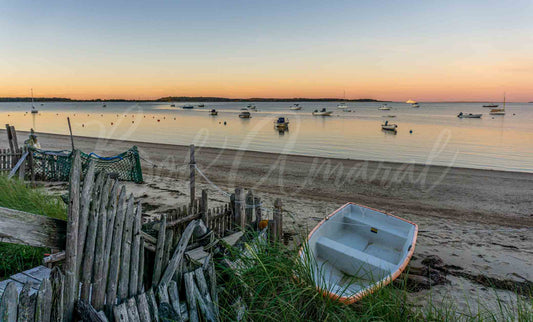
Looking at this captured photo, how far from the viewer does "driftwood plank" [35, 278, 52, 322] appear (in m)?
2.38

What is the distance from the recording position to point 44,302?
2424mm

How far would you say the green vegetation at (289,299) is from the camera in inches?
121

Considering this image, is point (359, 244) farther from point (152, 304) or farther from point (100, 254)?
point (100, 254)

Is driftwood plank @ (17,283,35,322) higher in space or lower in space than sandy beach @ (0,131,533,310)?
higher

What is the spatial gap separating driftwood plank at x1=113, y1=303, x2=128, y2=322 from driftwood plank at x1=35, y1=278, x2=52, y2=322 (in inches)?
18.7

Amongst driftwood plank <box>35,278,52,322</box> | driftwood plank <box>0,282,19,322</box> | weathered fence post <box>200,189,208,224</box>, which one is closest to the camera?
driftwood plank <box>0,282,19,322</box>

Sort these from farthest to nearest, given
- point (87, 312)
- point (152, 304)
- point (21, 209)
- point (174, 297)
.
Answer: point (21, 209), point (174, 297), point (152, 304), point (87, 312)

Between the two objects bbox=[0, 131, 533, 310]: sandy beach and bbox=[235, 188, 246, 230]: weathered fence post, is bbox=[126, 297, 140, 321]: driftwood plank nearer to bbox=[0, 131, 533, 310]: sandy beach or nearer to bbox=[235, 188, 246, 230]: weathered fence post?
bbox=[235, 188, 246, 230]: weathered fence post

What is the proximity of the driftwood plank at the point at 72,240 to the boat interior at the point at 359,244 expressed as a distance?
3473mm

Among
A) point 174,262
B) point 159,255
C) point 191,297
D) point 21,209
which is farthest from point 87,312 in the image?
point 21,209

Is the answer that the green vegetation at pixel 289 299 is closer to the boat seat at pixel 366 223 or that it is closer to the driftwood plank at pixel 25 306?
the driftwood plank at pixel 25 306

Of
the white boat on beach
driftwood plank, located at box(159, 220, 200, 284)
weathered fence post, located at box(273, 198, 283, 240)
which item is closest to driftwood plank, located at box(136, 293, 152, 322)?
driftwood plank, located at box(159, 220, 200, 284)

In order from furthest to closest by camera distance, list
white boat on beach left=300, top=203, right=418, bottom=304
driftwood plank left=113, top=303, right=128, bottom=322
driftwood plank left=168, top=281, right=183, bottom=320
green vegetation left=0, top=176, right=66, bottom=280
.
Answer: white boat on beach left=300, top=203, right=418, bottom=304 → green vegetation left=0, top=176, right=66, bottom=280 → driftwood plank left=168, top=281, right=183, bottom=320 → driftwood plank left=113, top=303, right=128, bottom=322

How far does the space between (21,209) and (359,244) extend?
631cm
